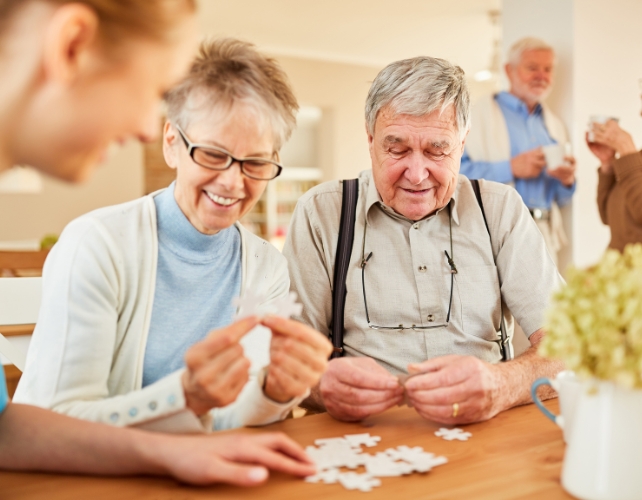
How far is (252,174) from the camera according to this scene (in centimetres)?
116

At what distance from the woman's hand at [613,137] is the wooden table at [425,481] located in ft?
8.01

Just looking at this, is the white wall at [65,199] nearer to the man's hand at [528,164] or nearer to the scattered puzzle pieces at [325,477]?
the man's hand at [528,164]

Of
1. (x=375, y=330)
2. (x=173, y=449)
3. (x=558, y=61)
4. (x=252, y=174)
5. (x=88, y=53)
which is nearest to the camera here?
(x=88, y=53)

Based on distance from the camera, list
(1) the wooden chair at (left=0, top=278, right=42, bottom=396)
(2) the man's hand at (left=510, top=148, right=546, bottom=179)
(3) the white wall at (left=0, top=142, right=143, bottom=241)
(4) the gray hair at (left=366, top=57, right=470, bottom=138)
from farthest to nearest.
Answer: (3) the white wall at (left=0, top=142, right=143, bottom=241)
(2) the man's hand at (left=510, top=148, right=546, bottom=179)
(4) the gray hair at (left=366, top=57, right=470, bottom=138)
(1) the wooden chair at (left=0, top=278, right=42, bottom=396)

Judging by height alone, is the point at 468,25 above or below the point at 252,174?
above

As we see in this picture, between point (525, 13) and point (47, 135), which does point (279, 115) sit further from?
point (525, 13)

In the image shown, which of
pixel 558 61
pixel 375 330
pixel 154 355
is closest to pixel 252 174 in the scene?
pixel 154 355

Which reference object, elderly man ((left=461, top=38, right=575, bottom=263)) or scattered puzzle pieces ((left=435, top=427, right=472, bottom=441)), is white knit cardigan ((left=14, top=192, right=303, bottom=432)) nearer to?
scattered puzzle pieces ((left=435, top=427, right=472, bottom=441))

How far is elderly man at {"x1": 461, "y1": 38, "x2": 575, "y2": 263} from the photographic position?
3.48 metres

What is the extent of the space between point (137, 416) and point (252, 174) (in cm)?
45

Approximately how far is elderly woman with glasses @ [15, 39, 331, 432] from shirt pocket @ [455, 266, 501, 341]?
707mm

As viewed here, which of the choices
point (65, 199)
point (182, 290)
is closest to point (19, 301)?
point (182, 290)

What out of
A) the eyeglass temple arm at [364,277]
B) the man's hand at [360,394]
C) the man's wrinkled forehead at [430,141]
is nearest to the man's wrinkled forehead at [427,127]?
the man's wrinkled forehead at [430,141]

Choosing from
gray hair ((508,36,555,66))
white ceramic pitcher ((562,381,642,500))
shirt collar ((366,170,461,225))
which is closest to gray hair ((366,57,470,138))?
shirt collar ((366,170,461,225))
